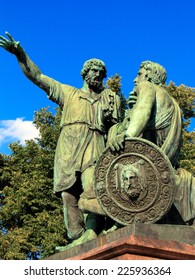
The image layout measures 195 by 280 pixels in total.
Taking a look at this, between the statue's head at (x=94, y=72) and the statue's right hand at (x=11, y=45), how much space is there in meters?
0.97

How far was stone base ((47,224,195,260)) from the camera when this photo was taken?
5605mm

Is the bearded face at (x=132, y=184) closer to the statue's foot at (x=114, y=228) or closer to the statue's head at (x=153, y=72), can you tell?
the statue's foot at (x=114, y=228)

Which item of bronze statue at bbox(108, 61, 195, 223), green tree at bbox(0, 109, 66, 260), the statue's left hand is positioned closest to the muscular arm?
bronze statue at bbox(108, 61, 195, 223)

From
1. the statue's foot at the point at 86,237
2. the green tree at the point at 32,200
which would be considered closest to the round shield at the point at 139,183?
the statue's foot at the point at 86,237

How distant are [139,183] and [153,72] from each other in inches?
72.2

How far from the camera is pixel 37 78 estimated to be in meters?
8.40

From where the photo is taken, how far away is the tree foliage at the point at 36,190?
67.1ft

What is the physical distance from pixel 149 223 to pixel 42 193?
15.9m

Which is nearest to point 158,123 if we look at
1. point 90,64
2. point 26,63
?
point 90,64

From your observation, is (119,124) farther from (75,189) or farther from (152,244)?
(152,244)

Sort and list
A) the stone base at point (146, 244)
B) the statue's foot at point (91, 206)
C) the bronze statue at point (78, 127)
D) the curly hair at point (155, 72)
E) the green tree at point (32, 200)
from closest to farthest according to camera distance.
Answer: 1. the stone base at point (146, 244)
2. the statue's foot at point (91, 206)
3. the curly hair at point (155, 72)
4. the bronze statue at point (78, 127)
5. the green tree at point (32, 200)

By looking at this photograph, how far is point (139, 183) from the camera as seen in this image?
623cm

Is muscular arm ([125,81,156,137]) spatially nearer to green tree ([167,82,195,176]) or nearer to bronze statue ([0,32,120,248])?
bronze statue ([0,32,120,248])

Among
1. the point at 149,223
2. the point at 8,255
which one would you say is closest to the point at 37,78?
the point at 149,223
